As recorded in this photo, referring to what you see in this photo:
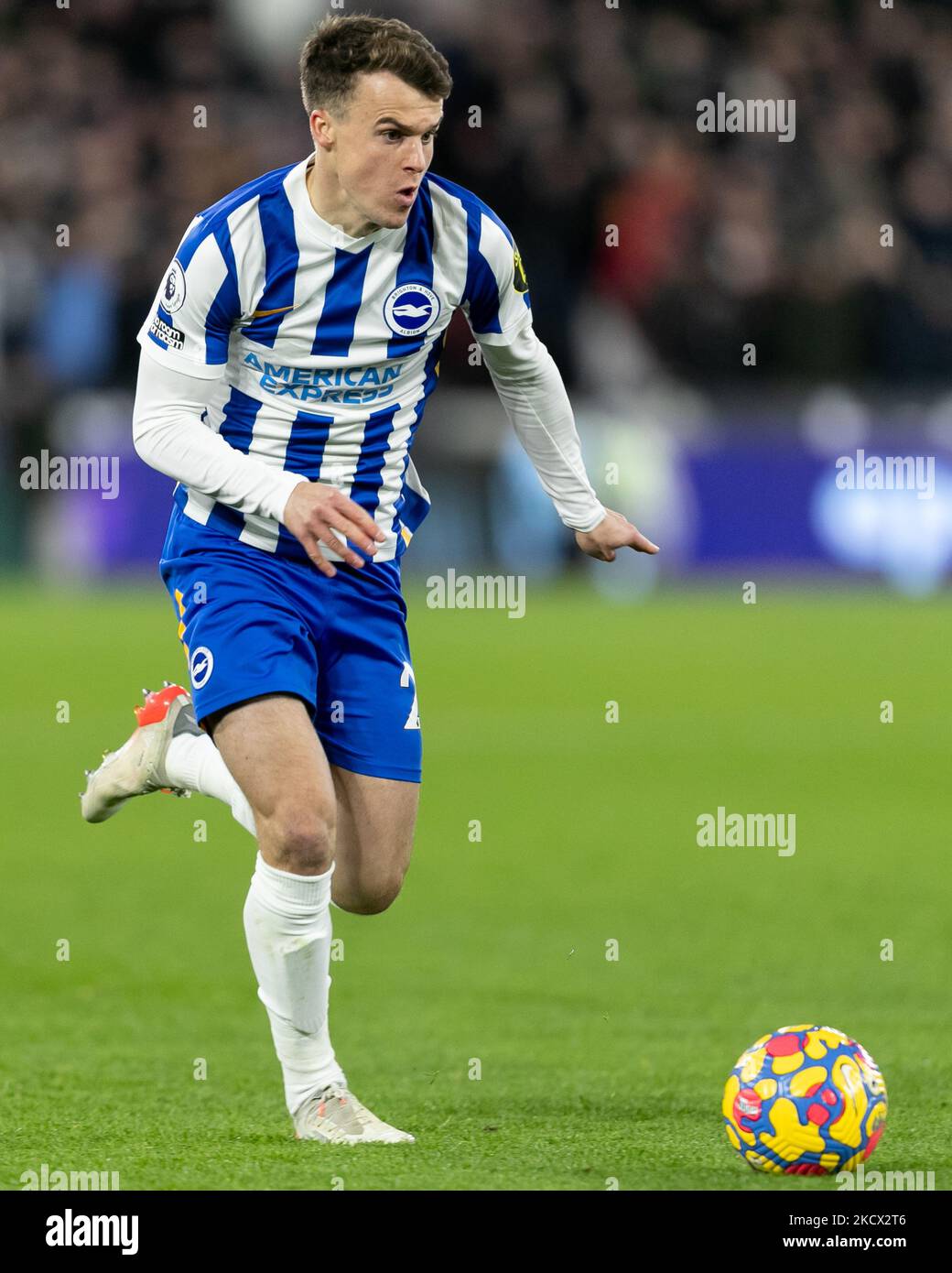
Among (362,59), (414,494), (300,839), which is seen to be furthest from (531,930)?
(362,59)

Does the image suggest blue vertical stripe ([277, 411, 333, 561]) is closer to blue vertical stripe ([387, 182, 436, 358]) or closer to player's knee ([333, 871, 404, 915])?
blue vertical stripe ([387, 182, 436, 358])

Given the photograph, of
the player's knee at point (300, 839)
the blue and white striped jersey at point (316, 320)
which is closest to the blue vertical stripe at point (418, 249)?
the blue and white striped jersey at point (316, 320)

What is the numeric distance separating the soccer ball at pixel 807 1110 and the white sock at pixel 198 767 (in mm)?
1580

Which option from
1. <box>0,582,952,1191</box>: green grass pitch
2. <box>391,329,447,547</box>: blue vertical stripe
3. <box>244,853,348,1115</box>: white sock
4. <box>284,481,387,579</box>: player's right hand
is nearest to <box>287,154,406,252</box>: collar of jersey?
<box>391,329,447,547</box>: blue vertical stripe

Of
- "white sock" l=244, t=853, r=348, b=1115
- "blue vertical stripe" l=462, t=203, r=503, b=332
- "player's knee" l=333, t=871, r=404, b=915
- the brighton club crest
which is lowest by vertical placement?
"white sock" l=244, t=853, r=348, b=1115

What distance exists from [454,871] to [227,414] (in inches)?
171

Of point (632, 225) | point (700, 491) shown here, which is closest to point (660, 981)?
point (700, 491)

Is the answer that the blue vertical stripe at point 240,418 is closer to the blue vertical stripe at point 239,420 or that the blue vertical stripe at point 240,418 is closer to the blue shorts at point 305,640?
the blue vertical stripe at point 239,420

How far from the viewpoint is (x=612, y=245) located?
2027 centimetres

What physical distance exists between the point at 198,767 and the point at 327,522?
49.5 inches

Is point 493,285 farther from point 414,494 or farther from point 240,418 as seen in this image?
point 240,418

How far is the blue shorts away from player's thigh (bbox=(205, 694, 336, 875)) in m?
0.06

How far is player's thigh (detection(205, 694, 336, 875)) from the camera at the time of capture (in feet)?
15.9

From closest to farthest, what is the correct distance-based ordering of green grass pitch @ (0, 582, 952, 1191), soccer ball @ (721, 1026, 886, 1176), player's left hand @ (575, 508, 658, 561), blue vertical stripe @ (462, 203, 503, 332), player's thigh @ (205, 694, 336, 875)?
soccer ball @ (721, 1026, 886, 1176) → player's thigh @ (205, 694, 336, 875) → green grass pitch @ (0, 582, 952, 1191) → blue vertical stripe @ (462, 203, 503, 332) → player's left hand @ (575, 508, 658, 561)
